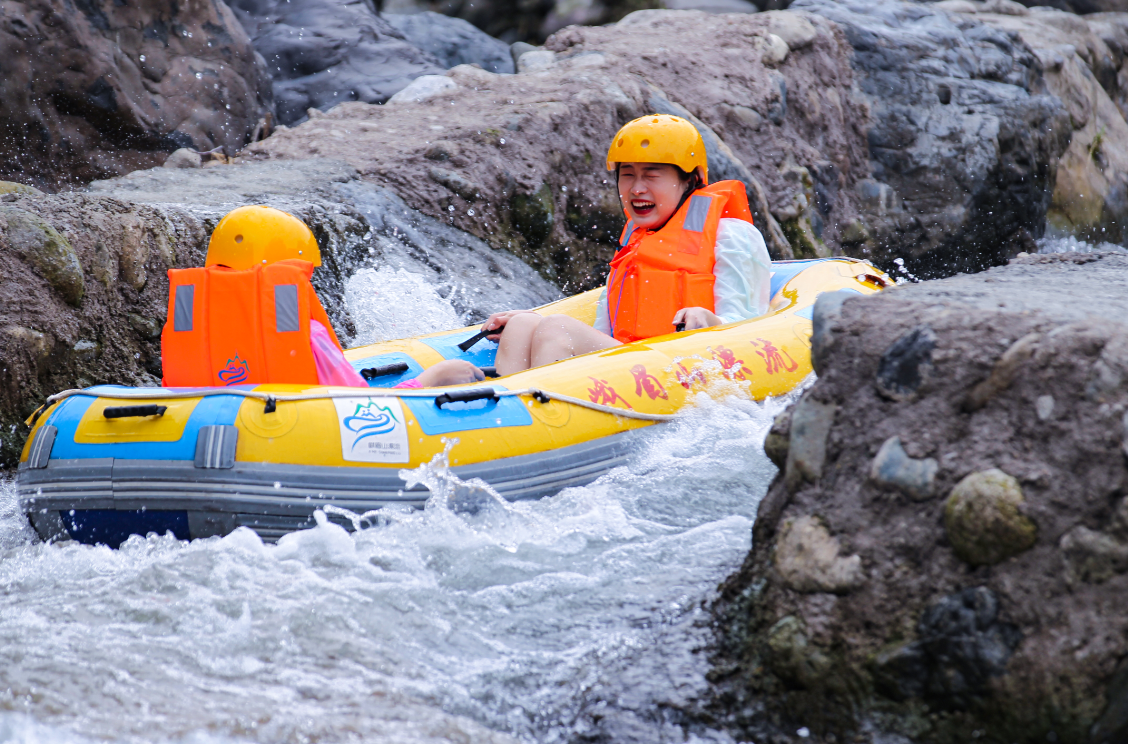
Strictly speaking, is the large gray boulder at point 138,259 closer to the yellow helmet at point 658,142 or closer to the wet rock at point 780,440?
the yellow helmet at point 658,142

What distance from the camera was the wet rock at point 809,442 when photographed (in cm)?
229

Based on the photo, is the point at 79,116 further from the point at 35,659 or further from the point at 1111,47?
the point at 1111,47

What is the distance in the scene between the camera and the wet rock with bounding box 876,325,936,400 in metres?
2.17

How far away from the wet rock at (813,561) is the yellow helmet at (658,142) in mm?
2729

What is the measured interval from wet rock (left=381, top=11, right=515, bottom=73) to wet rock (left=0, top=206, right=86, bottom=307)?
7598 millimetres

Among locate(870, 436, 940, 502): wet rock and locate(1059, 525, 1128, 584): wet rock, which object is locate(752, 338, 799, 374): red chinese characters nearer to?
locate(870, 436, 940, 502): wet rock

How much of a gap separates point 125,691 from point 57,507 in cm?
115

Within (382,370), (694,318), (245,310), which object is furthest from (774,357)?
(245,310)

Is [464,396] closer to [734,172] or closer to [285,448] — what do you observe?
[285,448]

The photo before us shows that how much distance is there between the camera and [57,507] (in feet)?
10.9

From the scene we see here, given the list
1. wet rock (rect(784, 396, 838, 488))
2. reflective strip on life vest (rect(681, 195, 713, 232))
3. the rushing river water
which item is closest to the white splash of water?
reflective strip on life vest (rect(681, 195, 713, 232))

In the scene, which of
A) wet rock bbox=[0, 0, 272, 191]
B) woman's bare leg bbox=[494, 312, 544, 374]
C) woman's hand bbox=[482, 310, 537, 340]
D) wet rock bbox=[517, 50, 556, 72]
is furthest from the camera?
wet rock bbox=[517, 50, 556, 72]

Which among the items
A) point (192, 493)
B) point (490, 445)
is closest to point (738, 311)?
point (490, 445)

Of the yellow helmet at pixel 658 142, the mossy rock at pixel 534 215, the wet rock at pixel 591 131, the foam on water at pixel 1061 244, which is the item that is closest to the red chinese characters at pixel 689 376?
the yellow helmet at pixel 658 142
